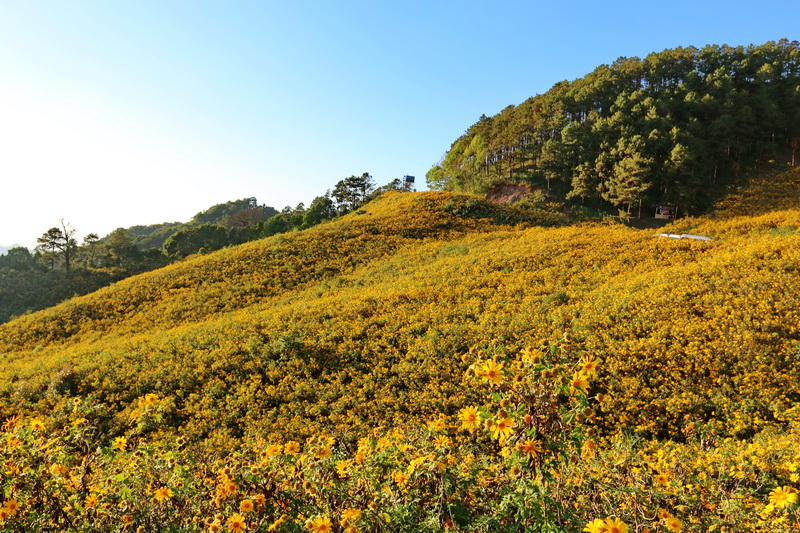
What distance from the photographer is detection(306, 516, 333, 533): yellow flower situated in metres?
1.96

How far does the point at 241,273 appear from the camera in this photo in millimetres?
20625

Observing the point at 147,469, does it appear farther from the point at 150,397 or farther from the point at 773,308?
the point at 773,308

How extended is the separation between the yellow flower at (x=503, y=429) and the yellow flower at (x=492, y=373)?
0.20m

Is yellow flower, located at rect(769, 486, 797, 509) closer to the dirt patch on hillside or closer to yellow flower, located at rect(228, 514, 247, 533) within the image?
yellow flower, located at rect(228, 514, 247, 533)

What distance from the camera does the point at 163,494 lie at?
2.50 m

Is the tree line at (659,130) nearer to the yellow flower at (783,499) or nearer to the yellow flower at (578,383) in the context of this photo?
the yellow flower at (783,499)

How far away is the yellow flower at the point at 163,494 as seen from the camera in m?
2.48

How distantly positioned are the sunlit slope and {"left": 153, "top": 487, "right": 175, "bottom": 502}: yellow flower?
2.44 metres

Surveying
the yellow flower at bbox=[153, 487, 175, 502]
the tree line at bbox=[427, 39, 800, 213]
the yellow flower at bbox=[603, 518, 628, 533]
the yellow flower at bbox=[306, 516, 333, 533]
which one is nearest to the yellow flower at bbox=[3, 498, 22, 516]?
the yellow flower at bbox=[153, 487, 175, 502]

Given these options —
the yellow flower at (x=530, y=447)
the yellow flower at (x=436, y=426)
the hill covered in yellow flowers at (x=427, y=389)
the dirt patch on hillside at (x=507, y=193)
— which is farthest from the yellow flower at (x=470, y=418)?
the dirt patch on hillside at (x=507, y=193)

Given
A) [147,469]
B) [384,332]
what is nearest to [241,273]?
[384,332]

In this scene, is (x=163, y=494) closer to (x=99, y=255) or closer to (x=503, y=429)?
(x=503, y=429)

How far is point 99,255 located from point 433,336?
45446 millimetres

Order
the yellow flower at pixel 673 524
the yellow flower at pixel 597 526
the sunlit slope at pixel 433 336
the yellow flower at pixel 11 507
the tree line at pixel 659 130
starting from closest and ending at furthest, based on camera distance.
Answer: the yellow flower at pixel 597 526 → the yellow flower at pixel 673 524 → the yellow flower at pixel 11 507 → the sunlit slope at pixel 433 336 → the tree line at pixel 659 130
